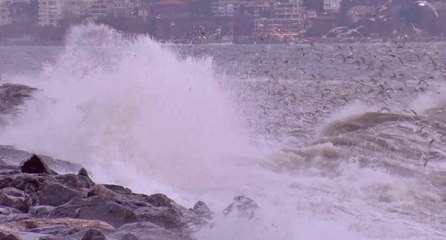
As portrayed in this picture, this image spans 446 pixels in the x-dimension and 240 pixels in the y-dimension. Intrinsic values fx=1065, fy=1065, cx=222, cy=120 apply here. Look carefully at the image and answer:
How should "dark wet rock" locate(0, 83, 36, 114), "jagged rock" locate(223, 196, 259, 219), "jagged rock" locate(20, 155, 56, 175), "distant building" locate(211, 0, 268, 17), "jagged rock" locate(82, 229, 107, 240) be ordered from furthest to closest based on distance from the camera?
"distant building" locate(211, 0, 268, 17) < "dark wet rock" locate(0, 83, 36, 114) < "jagged rock" locate(20, 155, 56, 175) < "jagged rock" locate(223, 196, 259, 219) < "jagged rock" locate(82, 229, 107, 240)

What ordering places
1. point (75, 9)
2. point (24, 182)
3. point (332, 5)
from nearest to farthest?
point (24, 182) < point (332, 5) < point (75, 9)

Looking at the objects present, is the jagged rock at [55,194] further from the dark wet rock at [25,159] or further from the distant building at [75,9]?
the distant building at [75,9]

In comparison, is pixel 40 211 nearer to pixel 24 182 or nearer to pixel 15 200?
pixel 15 200

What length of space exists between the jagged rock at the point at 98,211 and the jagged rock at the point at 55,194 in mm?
602

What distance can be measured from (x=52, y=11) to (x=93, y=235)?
208 feet

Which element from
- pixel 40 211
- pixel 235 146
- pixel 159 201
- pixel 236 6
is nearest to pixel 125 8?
pixel 236 6

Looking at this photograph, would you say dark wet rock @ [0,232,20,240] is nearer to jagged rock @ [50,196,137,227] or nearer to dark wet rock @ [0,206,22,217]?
jagged rock @ [50,196,137,227]

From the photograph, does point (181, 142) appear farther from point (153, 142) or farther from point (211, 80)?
point (211, 80)

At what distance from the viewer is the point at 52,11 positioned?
70062 millimetres

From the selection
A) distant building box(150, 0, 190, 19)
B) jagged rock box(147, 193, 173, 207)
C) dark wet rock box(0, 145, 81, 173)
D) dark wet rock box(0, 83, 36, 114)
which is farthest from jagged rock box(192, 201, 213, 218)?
distant building box(150, 0, 190, 19)

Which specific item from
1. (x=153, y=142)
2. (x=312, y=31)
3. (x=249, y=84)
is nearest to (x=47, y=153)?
(x=153, y=142)

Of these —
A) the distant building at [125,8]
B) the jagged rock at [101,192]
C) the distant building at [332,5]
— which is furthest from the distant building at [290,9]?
the jagged rock at [101,192]

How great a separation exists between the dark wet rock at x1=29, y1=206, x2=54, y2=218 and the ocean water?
1414 mm

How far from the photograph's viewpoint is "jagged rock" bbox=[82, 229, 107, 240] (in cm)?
798
